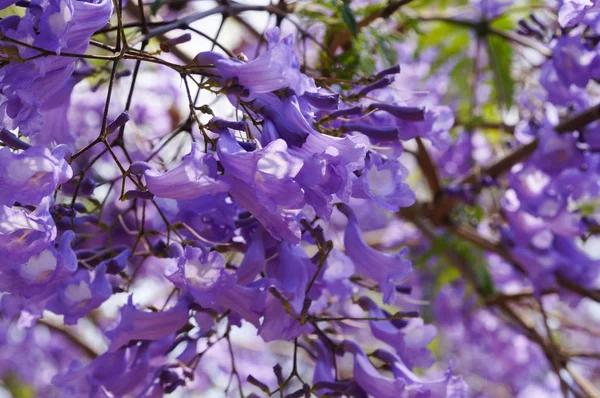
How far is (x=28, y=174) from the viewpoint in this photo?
0.97m

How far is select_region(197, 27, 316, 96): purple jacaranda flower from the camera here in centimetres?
104

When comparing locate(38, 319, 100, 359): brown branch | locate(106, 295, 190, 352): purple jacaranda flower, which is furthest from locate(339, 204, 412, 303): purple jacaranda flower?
locate(38, 319, 100, 359): brown branch

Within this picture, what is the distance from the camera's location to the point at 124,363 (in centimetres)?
130

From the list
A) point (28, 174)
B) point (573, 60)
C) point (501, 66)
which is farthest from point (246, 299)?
point (501, 66)

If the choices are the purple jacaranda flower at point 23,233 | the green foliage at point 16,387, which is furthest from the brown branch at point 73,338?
the green foliage at point 16,387

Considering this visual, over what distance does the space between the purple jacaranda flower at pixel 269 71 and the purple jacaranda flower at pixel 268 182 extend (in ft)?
0.27

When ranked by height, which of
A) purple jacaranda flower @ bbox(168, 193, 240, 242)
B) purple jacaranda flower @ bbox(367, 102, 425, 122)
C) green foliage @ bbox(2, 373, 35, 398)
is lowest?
green foliage @ bbox(2, 373, 35, 398)

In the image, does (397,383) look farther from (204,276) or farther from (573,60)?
(573,60)

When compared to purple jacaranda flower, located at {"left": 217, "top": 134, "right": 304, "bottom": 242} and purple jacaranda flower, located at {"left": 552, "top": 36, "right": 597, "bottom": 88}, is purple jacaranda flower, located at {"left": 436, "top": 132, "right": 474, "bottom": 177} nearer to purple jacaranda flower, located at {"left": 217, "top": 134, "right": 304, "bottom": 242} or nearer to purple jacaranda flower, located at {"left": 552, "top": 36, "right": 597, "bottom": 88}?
purple jacaranda flower, located at {"left": 552, "top": 36, "right": 597, "bottom": 88}

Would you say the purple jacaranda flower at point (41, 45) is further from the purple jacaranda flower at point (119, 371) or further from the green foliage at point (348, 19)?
the green foliage at point (348, 19)

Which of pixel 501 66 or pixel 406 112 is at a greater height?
pixel 406 112

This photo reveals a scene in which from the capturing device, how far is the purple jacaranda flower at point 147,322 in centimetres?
123

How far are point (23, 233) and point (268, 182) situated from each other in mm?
335

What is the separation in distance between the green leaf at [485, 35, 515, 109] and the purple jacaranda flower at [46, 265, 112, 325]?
5.59 ft
